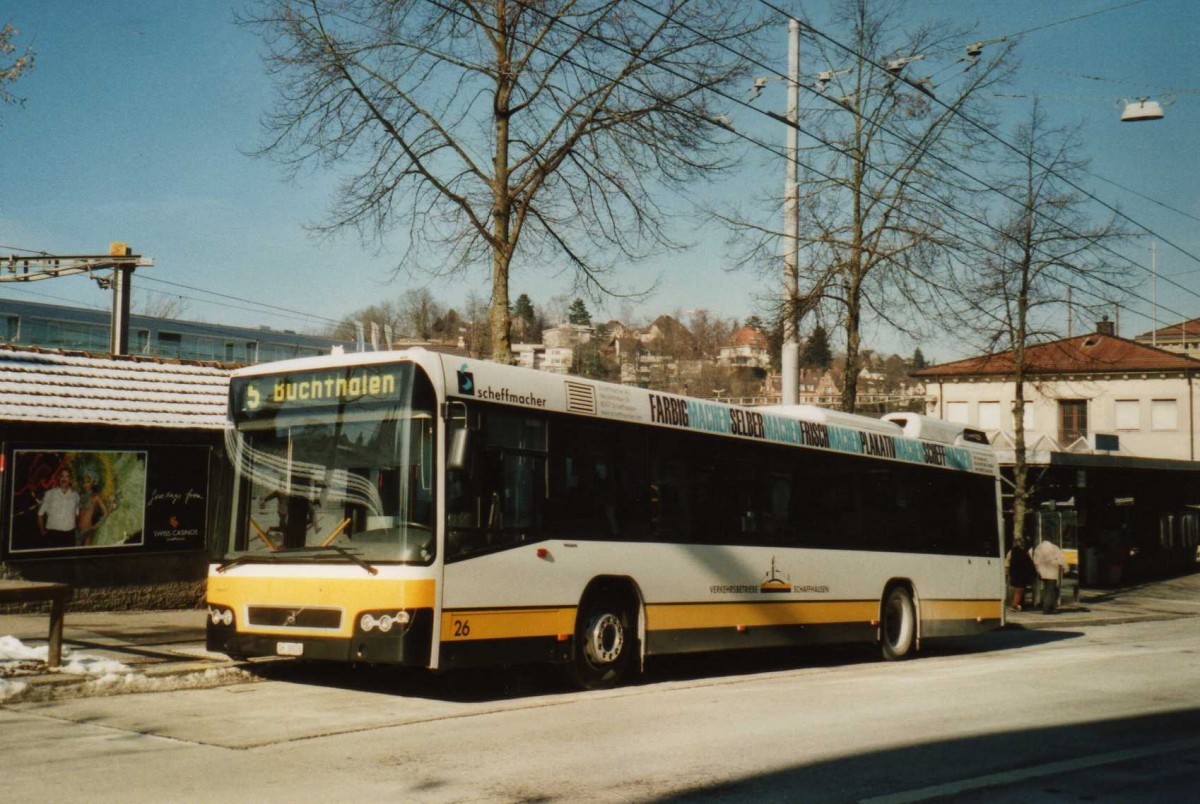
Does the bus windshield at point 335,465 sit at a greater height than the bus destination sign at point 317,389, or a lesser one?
lesser

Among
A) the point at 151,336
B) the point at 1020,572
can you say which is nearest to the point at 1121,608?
the point at 1020,572

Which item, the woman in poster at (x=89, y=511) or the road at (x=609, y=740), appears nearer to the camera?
the road at (x=609, y=740)

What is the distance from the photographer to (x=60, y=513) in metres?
15.9

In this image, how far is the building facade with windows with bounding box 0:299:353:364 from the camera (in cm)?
5238

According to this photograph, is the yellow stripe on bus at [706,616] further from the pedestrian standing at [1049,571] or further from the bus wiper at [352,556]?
the pedestrian standing at [1049,571]

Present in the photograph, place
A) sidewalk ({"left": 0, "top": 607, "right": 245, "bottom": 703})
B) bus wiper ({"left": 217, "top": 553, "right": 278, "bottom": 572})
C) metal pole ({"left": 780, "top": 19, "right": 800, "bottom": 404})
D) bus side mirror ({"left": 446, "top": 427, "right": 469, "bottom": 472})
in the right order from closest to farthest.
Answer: bus side mirror ({"left": 446, "top": 427, "right": 469, "bottom": 472}), sidewalk ({"left": 0, "top": 607, "right": 245, "bottom": 703}), bus wiper ({"left": 217, "top": 553, "right": 278, "bottom": 572}), metal pole ({"left": 780, "top": 19, "right": 800, "bottom": 404})

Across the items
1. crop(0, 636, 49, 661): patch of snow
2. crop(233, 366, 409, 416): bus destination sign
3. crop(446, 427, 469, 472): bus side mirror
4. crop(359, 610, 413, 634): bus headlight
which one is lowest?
crop(0, 636, 49, 661): patch of snow

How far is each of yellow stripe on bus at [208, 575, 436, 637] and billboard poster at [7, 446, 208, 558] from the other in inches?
238

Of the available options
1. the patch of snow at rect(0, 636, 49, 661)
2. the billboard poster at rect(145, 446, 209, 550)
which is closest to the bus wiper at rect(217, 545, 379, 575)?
the patch of snow at rect(0, 636, 49, 661)

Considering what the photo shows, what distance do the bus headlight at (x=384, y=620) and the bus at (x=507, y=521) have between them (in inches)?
0.6

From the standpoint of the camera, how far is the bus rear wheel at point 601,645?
1127cm

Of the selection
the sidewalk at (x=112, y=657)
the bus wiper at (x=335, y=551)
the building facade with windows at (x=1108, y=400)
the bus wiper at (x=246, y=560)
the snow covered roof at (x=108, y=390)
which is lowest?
the sidewalk at (x=112, y=657)

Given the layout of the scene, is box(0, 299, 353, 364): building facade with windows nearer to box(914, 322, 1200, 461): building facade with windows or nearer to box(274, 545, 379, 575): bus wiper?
box(914, 322, 1200, 461): building facade with windows

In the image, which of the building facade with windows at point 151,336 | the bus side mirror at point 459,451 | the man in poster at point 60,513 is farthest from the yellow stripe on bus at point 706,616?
the building facade with windows at point 151,336
